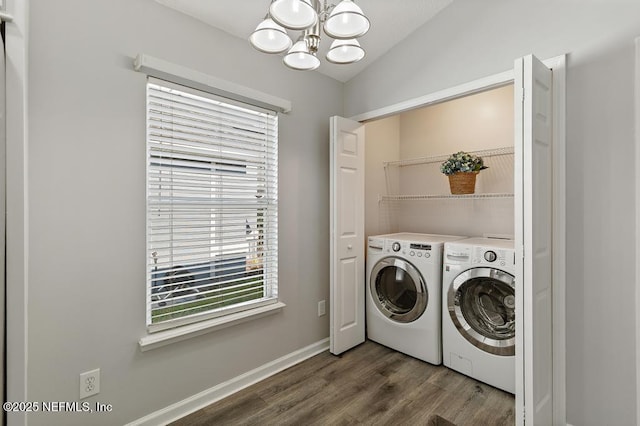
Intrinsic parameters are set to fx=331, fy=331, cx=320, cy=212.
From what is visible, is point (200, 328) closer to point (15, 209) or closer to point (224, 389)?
point (224, 389)

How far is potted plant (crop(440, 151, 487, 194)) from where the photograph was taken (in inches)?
112

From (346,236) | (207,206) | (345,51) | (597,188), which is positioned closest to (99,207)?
(207,206)

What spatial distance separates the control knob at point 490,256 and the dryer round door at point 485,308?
0.07 metres

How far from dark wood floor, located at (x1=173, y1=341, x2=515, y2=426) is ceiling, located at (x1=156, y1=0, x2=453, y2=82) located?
236 centimetres

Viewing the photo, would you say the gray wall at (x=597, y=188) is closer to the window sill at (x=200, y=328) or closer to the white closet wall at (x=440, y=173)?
the white closet wall at (x=440, y=173)

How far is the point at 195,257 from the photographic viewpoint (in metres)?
2.05

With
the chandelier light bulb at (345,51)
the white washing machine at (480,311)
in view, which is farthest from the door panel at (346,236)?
the chandelier light bulb at (345,51)

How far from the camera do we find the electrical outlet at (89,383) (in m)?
1.65

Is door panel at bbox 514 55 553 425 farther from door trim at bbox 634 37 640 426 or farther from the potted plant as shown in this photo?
the potted plant

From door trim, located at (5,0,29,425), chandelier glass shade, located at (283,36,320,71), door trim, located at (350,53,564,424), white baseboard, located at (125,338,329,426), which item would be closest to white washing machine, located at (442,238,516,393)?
door trim, located at (350,53,564,424)

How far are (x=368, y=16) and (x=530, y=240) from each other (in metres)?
1.75

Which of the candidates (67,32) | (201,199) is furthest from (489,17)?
(67,32)

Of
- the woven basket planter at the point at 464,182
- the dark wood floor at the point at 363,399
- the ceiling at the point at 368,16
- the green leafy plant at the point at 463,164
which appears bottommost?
the dark wood floor at the point at 363,399

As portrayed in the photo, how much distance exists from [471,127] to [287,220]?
6.57 feet
